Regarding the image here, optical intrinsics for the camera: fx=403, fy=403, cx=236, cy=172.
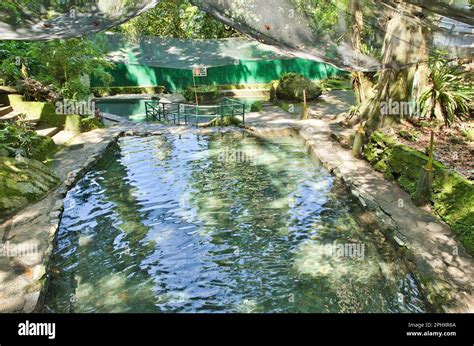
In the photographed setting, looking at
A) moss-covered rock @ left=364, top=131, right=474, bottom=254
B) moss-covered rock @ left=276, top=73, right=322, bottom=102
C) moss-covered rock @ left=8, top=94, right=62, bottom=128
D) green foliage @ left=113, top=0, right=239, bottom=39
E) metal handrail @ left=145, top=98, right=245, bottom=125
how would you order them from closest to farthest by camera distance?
moss-covered rock @ left=364, top=131, right=474, bottom=254, moss-covered rock @ left=8, top=94, right=62, bottom=128, metal handrail @ left=145, top=98, right=245, bottom=125, moss-covered rock @ left=276, top=73, right=322, bottom=102, green foliage @ left=113, top=0, right=239, bottom=39

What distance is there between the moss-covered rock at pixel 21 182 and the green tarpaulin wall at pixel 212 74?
17.9 m

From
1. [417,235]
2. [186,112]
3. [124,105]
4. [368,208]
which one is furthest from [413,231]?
[124,105]

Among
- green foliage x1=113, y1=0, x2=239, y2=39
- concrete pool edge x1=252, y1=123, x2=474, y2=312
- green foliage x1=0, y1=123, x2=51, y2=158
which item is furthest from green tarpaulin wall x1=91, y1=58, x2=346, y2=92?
concrete pool edge x1=252, y1=123, x2=474, y2=312

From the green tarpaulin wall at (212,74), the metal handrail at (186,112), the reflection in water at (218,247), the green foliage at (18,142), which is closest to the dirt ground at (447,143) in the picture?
the reflection in water at (218,247)

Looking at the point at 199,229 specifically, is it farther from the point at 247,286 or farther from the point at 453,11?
the point at 453,11

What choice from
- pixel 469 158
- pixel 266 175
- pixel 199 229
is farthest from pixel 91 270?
pixel 469 158

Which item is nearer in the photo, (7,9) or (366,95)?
(7,9)

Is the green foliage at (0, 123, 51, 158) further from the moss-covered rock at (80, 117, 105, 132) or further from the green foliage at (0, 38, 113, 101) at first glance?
the green foliage at (0, 38, 113, 101)

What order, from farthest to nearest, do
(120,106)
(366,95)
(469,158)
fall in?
(120,106)
(366,95)
(469,158)

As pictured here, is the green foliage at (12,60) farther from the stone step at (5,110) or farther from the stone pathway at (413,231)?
the stone pathway at (413,231)

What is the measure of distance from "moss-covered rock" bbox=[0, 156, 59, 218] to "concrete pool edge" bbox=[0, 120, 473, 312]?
0.70ft

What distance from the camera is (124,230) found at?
8180 millimetres

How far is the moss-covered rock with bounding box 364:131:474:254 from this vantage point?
7.17 meters

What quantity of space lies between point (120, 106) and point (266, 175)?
583 inches
